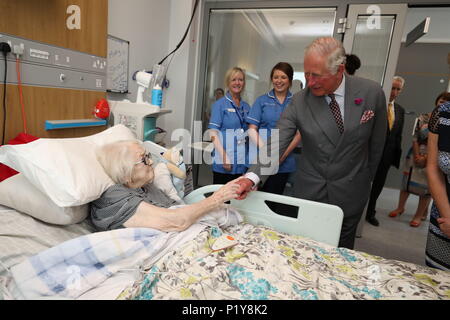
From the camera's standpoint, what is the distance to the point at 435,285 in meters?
0.95

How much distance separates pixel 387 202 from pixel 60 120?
4.04 metres

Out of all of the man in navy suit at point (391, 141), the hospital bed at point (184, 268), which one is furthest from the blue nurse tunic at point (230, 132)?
the man in navy suit at point (391, 141)

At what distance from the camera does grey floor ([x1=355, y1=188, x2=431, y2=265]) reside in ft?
7.82

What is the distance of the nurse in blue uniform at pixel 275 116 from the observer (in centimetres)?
209

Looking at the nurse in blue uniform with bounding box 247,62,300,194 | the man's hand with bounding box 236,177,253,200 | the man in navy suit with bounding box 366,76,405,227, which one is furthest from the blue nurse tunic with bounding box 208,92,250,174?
the man in navy suit with bounding box 366,76,405,227

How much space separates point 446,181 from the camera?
3.77ft

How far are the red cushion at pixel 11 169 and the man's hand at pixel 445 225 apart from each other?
1.82m

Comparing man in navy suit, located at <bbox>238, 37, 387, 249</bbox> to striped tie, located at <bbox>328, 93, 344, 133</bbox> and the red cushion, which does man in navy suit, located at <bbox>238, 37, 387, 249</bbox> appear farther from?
the red cushion

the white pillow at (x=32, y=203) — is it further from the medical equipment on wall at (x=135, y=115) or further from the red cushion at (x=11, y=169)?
the medical equipment on wall at (x=135, y=115)

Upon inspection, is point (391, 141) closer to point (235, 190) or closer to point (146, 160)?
point (235, 190)

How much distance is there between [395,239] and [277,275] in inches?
91.0

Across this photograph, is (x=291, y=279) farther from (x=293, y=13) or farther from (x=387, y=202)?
(x=387, y=202)

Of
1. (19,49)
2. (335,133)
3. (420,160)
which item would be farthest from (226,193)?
(420,160)
